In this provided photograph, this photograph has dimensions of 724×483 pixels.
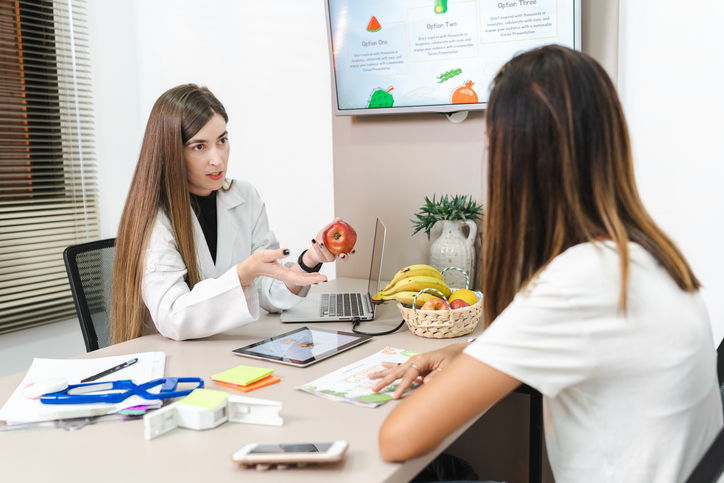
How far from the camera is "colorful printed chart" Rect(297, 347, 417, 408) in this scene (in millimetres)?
1174

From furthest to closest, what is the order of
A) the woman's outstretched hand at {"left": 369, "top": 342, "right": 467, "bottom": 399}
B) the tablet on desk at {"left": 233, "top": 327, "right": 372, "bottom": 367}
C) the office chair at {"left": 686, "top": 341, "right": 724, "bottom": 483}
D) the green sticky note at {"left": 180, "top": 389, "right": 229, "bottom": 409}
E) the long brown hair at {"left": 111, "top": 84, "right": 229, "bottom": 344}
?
1. the long brown hair at {"left": 111, "top": 84, "right": 229, "bottom": 344}
2. the tablet on desk at {"left": 233, "top": 327, "right": 372, "bottom": 367}
3. the woman's outstretched hand at {"left": 369, "top": 342, "right": 467, "bottom": 399}
4. the green sticky note at {"left": 180, "top": 389, "right": 229, "bottom": 409}
5. the office chair at {"left": 686, "top": 341, "right": 724, "bottom": 483}

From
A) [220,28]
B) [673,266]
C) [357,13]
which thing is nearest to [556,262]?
[673,266]

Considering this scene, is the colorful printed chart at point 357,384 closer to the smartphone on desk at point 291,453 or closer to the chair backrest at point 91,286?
the smartphone on desk at point 291,453

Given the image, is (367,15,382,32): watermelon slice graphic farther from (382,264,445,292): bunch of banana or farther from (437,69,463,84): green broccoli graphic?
(382,264,445,292): bunch of banana

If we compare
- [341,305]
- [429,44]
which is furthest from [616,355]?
[429,44]

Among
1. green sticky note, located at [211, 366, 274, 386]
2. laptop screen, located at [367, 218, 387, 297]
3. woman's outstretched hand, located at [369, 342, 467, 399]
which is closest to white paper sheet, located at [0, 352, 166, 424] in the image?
green sticky note, located at [211, 366, 274, 386]

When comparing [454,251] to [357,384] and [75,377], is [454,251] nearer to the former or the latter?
[357,384]

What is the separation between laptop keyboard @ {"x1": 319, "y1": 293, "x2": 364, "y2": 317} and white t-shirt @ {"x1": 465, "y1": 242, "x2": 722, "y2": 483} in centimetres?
96

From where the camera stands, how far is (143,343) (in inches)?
63.4

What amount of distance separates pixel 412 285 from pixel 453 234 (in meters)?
0.41

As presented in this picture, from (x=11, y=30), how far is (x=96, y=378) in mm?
2044

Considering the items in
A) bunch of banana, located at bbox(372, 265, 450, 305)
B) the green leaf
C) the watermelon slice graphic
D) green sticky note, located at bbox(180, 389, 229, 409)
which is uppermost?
the watermelon slice graphic

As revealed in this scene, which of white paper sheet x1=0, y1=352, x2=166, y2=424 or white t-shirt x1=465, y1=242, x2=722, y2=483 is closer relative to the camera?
white t-shirt x1=465, y1=242, x2=722, y2=483

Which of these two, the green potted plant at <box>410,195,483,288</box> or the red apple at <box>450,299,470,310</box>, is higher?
the green potted plant at <box>410,195,483,288</box>
